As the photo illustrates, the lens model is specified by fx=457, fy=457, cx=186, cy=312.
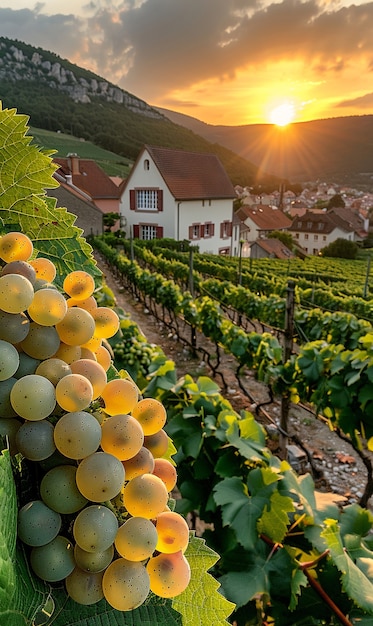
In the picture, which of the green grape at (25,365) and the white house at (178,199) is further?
the white house at (178,199)

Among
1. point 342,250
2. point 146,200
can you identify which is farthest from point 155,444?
point 342,250

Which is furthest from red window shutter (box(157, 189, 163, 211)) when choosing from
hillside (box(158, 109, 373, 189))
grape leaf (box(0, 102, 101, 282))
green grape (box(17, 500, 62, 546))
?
hillside (box(158, 109, 373, 189))

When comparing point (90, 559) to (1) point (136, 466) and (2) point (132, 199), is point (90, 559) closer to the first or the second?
(1) point (136, 466)

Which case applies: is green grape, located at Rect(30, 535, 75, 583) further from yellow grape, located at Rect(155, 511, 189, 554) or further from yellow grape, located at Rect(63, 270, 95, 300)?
yellow grape, located at Rect(63, 270, 95, 300)

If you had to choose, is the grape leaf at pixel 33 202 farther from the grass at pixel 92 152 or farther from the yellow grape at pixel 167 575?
the grass at pixel 92 152

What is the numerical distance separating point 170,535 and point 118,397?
0.17 metres

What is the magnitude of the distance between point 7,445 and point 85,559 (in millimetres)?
143

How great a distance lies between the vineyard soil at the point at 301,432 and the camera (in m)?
5.48

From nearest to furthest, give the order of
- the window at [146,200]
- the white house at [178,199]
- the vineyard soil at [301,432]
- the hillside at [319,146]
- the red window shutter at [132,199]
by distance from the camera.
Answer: the vineyard soil at [301,432] < the white house at [178,199] < the window at [146,200] < the red window shutter at [132,199] < the hillside at [319,146]

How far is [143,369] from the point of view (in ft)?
16.3

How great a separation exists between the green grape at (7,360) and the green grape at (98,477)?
120mm

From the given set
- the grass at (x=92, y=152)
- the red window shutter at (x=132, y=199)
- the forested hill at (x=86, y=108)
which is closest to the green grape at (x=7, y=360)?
the red window shutter at (x=132, y=199)

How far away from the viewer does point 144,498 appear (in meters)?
0.51

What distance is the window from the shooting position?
3128 centimetres
